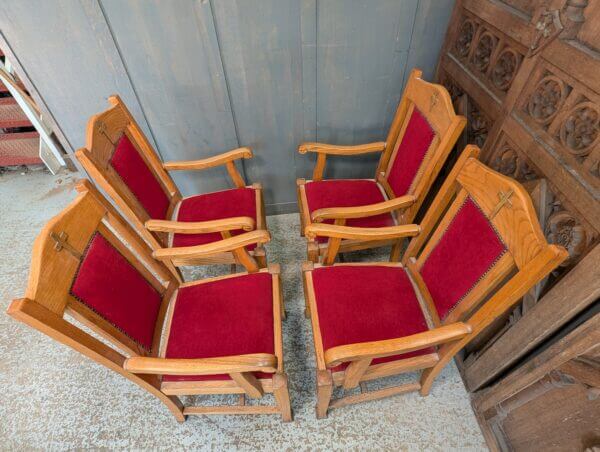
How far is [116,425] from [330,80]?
1.97m

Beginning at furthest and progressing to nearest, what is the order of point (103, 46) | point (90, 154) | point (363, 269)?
point (103, 46) → point (363, 269) → point (90, 154)

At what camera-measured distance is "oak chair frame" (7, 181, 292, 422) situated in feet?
2.33

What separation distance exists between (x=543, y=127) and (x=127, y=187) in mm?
1516

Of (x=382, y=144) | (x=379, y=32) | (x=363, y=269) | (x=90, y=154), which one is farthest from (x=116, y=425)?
(x=379, y=32)

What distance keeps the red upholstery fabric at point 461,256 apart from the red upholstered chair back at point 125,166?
3.85 feet

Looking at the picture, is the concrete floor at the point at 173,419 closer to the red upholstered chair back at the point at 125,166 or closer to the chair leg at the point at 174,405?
the chair leg at the point at 174,405

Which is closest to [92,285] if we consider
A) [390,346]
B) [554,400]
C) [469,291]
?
[390,346]

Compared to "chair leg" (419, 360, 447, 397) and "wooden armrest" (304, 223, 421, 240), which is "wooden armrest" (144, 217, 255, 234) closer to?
"wooden armrest" (304, 223, 421, 240)

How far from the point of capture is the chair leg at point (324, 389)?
3.25 feet

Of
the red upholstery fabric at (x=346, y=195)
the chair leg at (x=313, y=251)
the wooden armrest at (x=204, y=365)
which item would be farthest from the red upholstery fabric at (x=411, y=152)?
the wooden armrest at (x=204, y=365)

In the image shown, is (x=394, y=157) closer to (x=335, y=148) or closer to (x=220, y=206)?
(x=335, y=148)

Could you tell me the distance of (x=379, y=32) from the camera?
1478mm

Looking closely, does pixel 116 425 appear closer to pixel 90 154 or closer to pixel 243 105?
pixel 90 154

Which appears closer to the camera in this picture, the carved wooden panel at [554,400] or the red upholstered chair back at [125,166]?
the carved wooden panel at [554,400]
